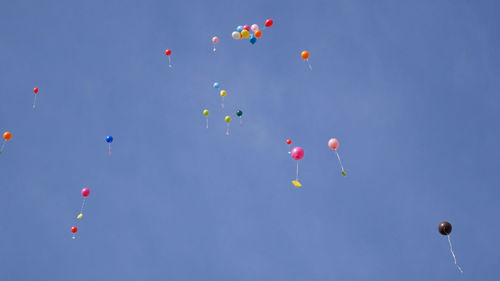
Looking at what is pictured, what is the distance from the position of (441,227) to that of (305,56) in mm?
7253

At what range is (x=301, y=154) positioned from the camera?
1606 centimetres

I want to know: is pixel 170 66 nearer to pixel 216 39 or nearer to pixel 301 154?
pixel 216 39

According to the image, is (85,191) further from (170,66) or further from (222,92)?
(170,66)

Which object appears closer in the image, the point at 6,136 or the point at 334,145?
the point at 334,145

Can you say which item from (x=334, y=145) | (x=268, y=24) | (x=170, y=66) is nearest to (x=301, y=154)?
(x=334, y=145)

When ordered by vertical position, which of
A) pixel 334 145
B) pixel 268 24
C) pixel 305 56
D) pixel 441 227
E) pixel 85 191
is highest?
pixel 268 24

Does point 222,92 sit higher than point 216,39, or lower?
lower

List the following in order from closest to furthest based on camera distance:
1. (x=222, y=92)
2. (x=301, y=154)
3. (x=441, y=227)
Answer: (x=441, y=227) < (x=301, y=154) < (x=222, y=92)

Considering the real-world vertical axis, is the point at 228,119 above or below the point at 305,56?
below

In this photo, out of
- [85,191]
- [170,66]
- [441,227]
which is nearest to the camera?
[441,227]

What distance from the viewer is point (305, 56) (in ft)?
59.3

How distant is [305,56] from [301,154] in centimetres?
394

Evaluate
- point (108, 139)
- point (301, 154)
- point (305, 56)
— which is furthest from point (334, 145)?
point (108, 139)

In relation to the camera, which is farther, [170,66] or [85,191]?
[170,66]
